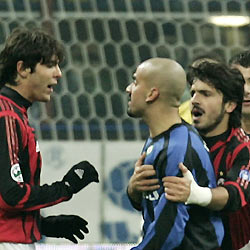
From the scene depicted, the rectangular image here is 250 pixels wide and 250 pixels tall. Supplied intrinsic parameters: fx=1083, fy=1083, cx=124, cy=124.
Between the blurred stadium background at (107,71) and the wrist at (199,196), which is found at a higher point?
the blurred stadium background at (107,71)

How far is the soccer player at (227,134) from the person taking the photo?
368cm

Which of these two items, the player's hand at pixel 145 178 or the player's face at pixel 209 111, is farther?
the player's face at pixel 209 111

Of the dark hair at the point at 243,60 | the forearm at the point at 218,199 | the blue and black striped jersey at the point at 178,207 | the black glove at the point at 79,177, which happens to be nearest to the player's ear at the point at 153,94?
the blue and black striped jersey at the point at 178,207

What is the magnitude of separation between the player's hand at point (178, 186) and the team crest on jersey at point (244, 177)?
251mm

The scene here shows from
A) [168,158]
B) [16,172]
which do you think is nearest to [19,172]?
[16,172]

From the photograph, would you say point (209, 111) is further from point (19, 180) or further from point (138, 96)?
point (19, 180)

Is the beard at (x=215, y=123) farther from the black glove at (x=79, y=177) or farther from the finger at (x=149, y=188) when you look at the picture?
the black glove at (x=79, y=177)

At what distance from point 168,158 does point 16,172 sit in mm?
644

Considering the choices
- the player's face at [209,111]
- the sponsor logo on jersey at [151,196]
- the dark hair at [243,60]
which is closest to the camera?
the sponsor logo on jersey at [151,196]

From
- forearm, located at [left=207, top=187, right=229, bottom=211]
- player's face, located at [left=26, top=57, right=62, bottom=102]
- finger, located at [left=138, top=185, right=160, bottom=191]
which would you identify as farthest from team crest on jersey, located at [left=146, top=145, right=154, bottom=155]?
player's face, located at [left=26, top=57, right=62, bottom=102]

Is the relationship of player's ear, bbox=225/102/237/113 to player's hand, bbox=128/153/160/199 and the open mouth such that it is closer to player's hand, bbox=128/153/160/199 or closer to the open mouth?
the open mouth

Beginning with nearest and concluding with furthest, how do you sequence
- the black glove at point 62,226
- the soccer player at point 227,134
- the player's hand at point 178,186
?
the player's hand at point 178,186
the soccer player at point 227,134
the black glove at point 62,226

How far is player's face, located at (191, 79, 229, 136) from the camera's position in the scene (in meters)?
3.81

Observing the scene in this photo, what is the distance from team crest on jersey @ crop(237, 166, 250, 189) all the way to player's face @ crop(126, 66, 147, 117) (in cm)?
39
